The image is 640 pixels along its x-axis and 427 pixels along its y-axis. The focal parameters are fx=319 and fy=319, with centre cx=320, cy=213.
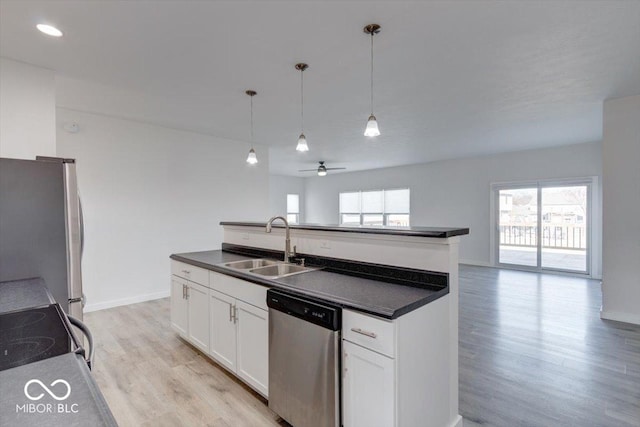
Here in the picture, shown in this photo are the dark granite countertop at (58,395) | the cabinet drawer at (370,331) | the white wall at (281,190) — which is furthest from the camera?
the white wall at (281,190)

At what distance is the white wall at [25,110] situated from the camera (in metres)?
2.81

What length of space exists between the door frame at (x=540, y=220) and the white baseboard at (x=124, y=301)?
6.91 meters

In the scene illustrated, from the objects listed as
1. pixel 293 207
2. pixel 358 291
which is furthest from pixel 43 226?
pixel 293 207

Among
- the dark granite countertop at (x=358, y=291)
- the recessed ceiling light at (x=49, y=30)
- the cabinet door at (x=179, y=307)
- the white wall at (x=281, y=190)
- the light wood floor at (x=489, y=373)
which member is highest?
the recessed ceiling light at (x=49, y=30)

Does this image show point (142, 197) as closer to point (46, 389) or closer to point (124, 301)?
point (124, 301)

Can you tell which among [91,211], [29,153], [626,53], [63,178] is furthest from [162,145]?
[626,53]

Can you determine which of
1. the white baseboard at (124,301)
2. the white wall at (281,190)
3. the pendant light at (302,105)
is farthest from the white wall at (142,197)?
the white wall at (281,190)

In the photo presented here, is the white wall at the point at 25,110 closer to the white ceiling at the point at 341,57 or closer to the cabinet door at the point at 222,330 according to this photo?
the white ceiling at the point at 341,57

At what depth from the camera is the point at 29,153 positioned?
292cm

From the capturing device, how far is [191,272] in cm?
301

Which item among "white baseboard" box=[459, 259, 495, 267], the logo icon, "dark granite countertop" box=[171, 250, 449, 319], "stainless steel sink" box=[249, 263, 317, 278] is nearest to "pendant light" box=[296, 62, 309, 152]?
"stainless steel sink" box=[249, 263, 317, 278]

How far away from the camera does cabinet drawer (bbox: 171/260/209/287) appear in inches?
111

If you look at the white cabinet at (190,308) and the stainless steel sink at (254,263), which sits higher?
the stainless steel sink at (254,263)

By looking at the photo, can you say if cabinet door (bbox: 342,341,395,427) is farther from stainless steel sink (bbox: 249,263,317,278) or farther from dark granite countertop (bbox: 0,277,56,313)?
dark granite countertop (bbox: 0,277,56,313)
